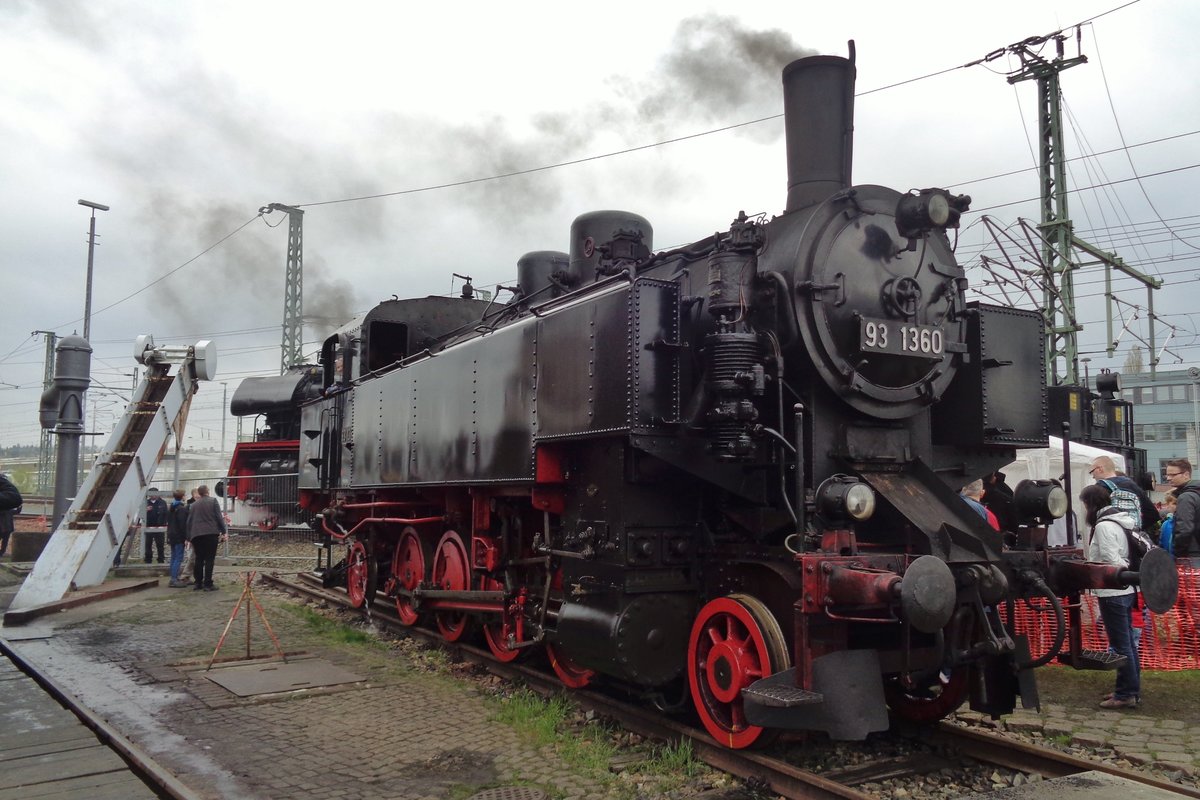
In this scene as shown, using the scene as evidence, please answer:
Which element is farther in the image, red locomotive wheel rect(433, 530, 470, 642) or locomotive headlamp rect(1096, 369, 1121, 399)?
locomotive headlamp rect(1096, 369, 1121, 399)

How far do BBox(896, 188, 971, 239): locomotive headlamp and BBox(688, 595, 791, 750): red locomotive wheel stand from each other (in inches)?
91.6

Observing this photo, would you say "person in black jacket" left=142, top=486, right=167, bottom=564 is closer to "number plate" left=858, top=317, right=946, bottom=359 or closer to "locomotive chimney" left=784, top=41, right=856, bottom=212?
"locomotive chimney" left=784, top=41, right=856, bottom=212

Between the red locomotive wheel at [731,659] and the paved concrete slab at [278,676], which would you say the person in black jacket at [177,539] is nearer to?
the paved concrete slab at [278,676]

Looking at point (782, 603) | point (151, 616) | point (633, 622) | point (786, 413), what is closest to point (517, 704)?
point (633, 622)

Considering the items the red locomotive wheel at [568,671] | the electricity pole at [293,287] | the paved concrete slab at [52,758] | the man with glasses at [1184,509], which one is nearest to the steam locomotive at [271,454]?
the electricity pole at [293,287]

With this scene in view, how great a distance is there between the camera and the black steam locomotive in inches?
187

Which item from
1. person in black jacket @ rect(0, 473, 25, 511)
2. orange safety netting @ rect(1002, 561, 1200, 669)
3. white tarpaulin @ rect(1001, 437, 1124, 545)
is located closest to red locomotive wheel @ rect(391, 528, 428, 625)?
orange safety netting @ rect(1002, 561, 1200, 669)

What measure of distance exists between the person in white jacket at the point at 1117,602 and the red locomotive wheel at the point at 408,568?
5.86 m

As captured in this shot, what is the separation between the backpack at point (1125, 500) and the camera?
686 cm

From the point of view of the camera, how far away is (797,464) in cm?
476

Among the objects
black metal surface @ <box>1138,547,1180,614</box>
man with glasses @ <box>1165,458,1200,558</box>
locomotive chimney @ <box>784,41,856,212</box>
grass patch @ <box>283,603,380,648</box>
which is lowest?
grass patch @ <box>283,603,380,648</box>

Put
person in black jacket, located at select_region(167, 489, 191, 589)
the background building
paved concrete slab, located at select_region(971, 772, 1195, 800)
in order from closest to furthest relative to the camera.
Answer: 1. paved concrete slab, located at select_region(971, 772, 1195, 800)
2. person in black jacket, located at select_region(167, 489, 191, 589)
3. the background building

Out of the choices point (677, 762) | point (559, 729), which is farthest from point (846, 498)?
point (559, 729)

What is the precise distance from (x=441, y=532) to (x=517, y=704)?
3127mm
